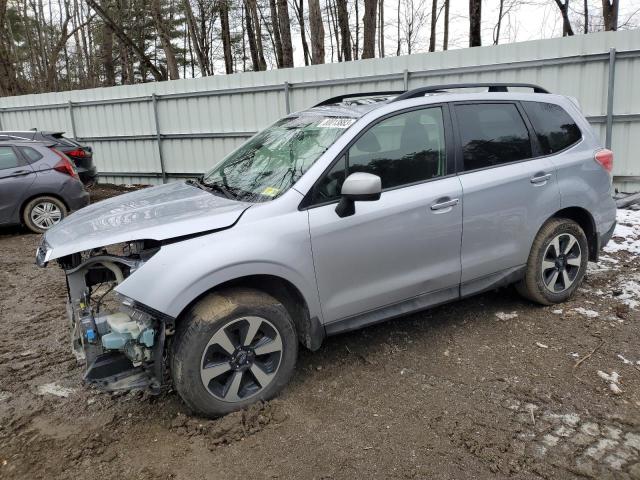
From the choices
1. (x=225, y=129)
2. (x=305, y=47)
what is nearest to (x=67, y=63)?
(x=305, y=47)

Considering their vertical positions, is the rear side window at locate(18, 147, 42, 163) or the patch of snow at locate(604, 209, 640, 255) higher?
the rear side window at locate(18, 147, 42, 163)

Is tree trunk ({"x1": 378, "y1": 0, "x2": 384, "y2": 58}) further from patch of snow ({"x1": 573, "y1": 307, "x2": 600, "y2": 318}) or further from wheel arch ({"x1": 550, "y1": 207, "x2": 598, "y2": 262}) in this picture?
patch of snow ({"x1": 573, "y1": 307, "x2": 600, "y2": 318})

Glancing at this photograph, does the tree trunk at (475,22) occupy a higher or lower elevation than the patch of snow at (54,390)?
higher

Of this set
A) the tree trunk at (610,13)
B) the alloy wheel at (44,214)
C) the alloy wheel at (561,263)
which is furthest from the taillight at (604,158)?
the tree trunk at (610,13)

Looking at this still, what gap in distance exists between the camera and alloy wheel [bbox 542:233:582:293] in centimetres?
443

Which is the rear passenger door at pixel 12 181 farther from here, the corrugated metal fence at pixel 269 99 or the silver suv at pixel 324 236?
the silver suv at pixel 324 236

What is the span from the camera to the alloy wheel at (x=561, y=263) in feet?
14.5

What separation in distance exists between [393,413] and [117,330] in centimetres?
164

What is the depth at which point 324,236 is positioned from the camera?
3270 millimetres

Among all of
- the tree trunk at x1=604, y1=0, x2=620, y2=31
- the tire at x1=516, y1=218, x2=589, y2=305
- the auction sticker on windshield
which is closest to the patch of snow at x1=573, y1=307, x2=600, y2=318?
the tire at x1=516, y1=218, x2=589, y2=305

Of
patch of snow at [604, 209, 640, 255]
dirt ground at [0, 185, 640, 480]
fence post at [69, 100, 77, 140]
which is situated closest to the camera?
dirt ground at [0, 185, 640, 480]

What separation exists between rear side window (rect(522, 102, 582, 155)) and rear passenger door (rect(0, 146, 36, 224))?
7406 mm

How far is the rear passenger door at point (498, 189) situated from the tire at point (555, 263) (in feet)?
0.39

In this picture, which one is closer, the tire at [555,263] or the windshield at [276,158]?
the windshield at [276,158]
